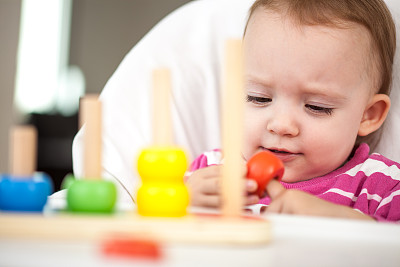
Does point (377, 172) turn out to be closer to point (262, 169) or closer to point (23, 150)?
point (262, 169)

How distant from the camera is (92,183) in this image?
1.69 ft

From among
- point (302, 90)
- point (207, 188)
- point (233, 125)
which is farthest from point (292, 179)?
point (233, 125)

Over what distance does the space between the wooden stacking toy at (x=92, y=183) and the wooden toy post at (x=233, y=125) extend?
10 centimetres

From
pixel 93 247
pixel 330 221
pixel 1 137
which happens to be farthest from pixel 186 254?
pixel 1 137

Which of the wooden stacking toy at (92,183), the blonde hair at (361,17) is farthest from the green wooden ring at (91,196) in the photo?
the blonde hair at (361,17)

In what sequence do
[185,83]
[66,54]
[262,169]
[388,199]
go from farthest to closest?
[66,54] → [185,83] → [388,199] → [262,169]

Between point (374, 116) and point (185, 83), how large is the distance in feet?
1.26

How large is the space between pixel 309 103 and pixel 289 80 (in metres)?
0.05

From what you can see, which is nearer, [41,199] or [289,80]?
[41,199]

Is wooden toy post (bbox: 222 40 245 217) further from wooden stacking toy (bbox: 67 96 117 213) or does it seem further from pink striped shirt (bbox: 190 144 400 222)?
pink striped shirt (bbox: 190 144 400 222)

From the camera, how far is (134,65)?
1.21 meters

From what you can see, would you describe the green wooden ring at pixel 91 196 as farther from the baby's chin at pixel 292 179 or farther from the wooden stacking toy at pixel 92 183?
the baby's chin at pixel 292 179

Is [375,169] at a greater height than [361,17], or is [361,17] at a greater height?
[361,17]

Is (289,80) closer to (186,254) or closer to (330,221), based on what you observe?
(330,221)
